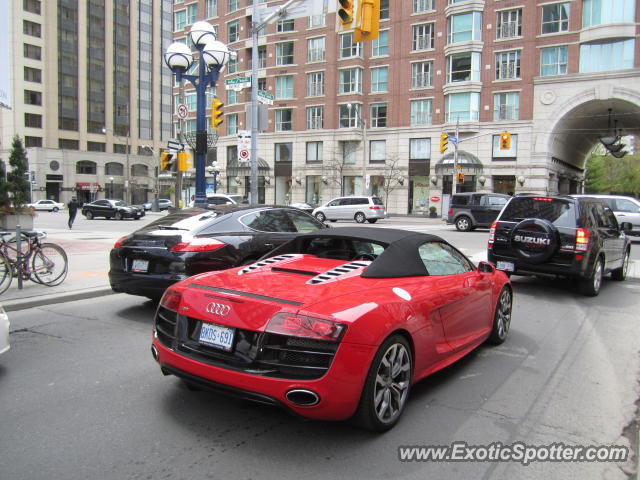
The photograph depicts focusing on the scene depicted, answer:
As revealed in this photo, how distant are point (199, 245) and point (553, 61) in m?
42.0

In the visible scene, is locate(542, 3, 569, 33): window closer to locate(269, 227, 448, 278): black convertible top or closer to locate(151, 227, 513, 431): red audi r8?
locate(269, 227, 448, 278): black convertible top

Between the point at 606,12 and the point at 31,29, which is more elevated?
the point at 31,29

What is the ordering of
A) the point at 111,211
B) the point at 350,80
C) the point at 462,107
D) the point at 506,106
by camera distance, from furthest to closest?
the point at 350,80, the point at 462,107, the point at 506,106, the point at 111,211

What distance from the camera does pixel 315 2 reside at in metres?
12.8

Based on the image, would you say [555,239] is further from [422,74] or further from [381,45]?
[381,45]

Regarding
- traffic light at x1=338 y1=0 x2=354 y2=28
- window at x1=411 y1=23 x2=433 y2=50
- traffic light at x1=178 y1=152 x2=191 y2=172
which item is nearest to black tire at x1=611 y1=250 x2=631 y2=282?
traffic light at x1=338 y1=0 x2=354 y2=28

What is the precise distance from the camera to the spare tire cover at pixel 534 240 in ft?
27.1

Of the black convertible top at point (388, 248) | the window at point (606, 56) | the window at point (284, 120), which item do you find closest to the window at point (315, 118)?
the window at point (284, 120)

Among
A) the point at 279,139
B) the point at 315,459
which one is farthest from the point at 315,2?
the point at 279,139

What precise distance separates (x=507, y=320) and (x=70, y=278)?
24.7 feet

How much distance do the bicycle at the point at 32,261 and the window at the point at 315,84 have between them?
43594 mm

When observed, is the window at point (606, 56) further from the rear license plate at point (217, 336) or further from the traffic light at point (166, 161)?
the rear license plate at point (217, 336)

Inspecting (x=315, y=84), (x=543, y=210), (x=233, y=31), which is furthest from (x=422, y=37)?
(x=543, y=210)

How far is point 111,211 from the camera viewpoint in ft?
120
